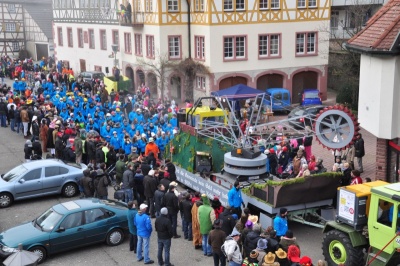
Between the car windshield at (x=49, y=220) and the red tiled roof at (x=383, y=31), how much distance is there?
9.62 meters

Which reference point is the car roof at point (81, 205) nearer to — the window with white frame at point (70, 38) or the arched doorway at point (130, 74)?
the arched doorway at point (130, 74)

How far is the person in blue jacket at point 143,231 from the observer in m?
12.9

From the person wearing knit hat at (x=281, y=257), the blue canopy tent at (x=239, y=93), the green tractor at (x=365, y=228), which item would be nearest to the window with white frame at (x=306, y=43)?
the blue canopy tent at (x=239, y=93)

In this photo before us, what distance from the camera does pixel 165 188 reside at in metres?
15.4

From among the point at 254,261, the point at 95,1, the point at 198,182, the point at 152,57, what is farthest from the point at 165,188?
the point at 95,1

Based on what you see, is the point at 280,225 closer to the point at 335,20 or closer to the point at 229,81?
the point at 229,81

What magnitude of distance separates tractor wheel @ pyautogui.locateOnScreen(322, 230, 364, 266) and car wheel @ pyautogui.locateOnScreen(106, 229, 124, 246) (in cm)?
530

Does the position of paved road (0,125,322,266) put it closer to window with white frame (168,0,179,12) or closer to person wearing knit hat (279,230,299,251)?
person wearing knit hat (279,230,299,251)

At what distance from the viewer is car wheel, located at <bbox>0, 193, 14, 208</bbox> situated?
17381 mm

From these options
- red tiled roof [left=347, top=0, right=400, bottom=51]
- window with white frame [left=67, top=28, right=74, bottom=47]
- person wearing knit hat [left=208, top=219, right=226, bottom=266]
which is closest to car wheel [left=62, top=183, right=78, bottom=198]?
person wearing knit hat [left=208, top=219, right=226, bottom=266]

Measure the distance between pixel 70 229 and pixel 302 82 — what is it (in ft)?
84.3

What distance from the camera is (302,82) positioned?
36719 millimetres

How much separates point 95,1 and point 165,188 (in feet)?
104

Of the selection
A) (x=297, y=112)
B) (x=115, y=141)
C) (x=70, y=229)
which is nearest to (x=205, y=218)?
(x=70, y=229)
